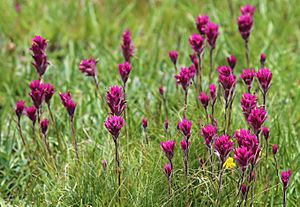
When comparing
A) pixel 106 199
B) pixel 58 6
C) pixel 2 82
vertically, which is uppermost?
pixel 58 6

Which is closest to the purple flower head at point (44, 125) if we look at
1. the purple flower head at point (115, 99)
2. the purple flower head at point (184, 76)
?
the purple flower head at point (115, 99)

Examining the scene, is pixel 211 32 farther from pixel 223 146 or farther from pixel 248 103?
pixel 223 146

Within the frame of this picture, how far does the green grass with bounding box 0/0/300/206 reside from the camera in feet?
9.34

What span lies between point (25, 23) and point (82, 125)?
1.92 metres

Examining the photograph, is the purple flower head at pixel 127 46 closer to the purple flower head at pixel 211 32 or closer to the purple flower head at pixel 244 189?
the purple flower head at pixel 211 32

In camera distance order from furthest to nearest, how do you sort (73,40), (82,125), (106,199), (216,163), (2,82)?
(73,40)
(2,82)
(82,125)
(216,163)
(106,199)

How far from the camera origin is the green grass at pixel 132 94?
2848 millimetres

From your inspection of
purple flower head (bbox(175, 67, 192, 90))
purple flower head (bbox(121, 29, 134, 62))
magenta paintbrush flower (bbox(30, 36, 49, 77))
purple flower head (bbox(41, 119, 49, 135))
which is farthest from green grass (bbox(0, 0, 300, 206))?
purple flower head (bbox(121, 29, 134, 62))

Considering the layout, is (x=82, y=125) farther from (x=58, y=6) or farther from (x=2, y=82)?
(x=58, y=6)

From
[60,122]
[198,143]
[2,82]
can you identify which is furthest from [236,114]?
[2,82]

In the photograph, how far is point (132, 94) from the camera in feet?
13.8

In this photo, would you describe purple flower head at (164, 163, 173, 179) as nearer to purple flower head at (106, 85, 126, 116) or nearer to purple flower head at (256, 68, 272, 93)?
purple flower head at (106, 85, 126, 116)

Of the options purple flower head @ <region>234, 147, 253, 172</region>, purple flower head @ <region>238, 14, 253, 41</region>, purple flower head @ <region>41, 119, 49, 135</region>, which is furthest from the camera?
purple flower head @ <region>238, 14, 253, 41</region>

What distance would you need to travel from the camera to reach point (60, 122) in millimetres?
3711
